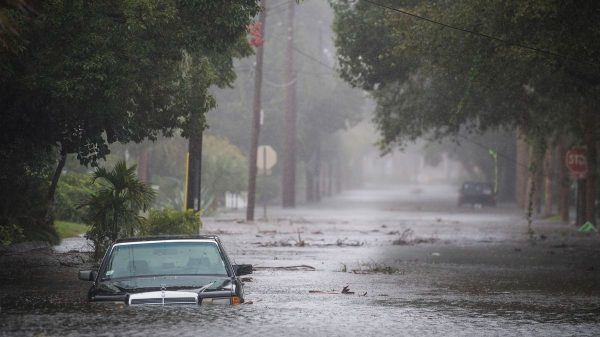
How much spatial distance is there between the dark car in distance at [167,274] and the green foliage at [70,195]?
22055 millimetres

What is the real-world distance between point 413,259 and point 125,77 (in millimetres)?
9656

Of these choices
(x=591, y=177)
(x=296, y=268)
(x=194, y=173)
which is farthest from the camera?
(x=591, y=177)

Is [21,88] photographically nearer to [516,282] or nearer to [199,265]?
[199,265]

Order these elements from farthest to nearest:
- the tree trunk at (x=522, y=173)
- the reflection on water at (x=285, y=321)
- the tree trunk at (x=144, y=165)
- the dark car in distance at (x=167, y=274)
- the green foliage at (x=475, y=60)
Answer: the tree trunk at (x=522, y=173), the tree trunk at (x=144, y=165), the green foliage at (x=475, y=60), the dark car in distance at (x=167, y=274), the reflection on water at (x=285, y=321)

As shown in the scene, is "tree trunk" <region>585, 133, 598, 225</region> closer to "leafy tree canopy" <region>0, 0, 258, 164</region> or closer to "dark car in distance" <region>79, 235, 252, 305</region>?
"leafy tree canopy" <region>0, 0, 258, 164</region>

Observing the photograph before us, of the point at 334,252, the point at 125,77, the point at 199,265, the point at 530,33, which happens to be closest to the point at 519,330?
the point at 199,265

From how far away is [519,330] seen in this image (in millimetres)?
13305

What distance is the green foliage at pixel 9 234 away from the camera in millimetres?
23062

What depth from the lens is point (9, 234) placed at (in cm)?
2339

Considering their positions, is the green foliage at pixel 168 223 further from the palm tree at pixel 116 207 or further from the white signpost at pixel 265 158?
the white signpost at pixel 265 158

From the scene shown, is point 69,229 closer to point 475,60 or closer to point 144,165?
point 475,60

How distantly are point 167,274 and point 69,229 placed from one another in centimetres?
2103

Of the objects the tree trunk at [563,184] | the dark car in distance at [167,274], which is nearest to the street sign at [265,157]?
the tree trunk at [563,184]

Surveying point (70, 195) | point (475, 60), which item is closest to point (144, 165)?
point (70, 195)
